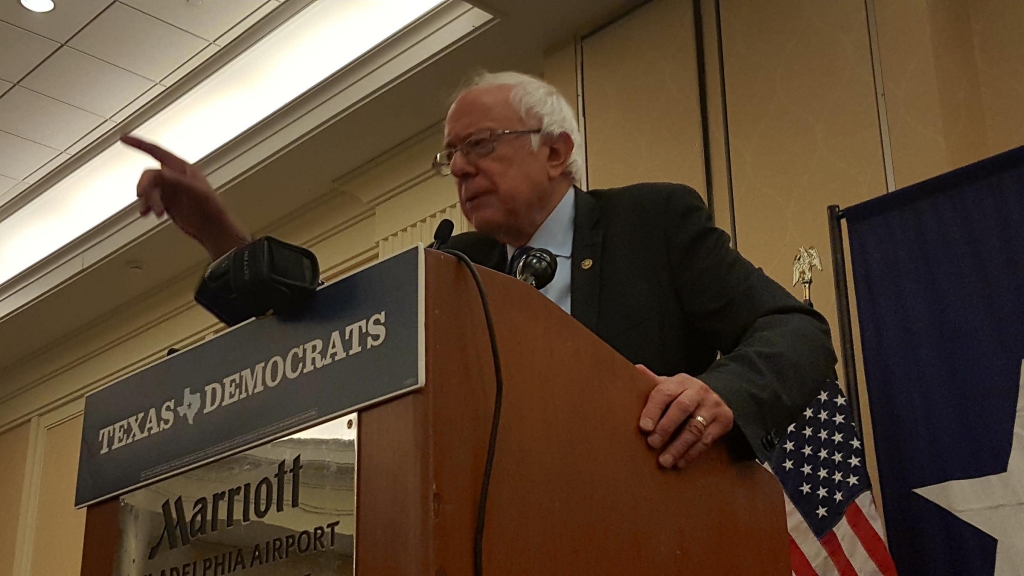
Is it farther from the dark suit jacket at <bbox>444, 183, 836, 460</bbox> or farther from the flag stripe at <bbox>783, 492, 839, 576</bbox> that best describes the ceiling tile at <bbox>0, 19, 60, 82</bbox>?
the dark suit jacket at <bbox>444, 183, 836, 460</bbox>

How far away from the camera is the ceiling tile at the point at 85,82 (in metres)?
5.82

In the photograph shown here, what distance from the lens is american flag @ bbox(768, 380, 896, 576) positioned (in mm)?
3115

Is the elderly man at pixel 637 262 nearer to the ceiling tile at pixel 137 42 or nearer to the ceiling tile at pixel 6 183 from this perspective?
the ceiling tile at pixel 137 42

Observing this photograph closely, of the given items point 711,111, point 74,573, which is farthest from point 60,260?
point 711,111

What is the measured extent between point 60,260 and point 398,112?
10.2ft

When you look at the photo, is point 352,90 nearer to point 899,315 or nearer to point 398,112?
point 398,112

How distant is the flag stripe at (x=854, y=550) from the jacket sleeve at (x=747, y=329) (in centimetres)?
169

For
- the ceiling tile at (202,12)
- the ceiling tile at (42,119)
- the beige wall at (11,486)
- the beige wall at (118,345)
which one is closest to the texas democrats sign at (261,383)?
the beige wall at (118,345)

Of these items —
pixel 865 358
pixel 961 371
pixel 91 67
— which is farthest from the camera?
pixel 91 67

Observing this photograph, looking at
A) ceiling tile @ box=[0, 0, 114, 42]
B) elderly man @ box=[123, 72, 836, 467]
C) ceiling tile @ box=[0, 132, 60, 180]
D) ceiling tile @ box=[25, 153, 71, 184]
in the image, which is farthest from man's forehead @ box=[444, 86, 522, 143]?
ceiling tile @ box=[25, 153, 71, 184]

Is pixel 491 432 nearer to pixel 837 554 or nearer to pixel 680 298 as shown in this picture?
pixel 680 298

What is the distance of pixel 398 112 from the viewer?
19.0 feet

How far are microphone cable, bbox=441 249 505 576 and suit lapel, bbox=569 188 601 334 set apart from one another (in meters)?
0.55

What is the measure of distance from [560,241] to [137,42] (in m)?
4.51
